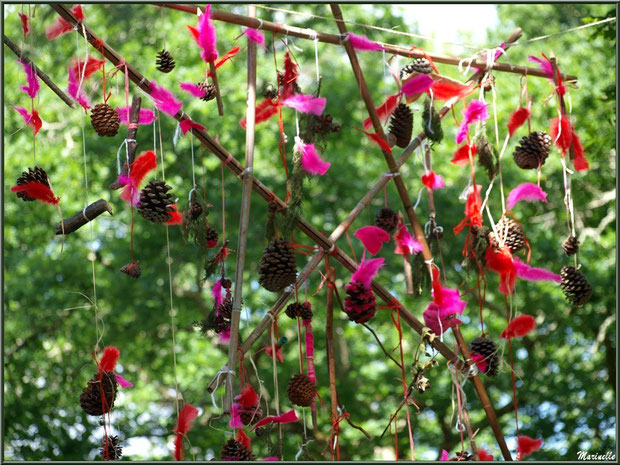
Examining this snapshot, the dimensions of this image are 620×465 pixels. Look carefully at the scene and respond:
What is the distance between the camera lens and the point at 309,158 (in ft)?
3.96

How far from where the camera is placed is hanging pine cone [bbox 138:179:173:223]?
1134mm

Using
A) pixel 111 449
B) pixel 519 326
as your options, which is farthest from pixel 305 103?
pixel 111 449

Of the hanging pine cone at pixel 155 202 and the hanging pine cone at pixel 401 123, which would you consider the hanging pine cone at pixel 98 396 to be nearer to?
the hanging pine cone at pixel 155 202

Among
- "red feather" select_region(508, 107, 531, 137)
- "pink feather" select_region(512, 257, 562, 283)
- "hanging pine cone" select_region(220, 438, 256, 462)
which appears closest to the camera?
"hanging pine cone" select_region(220, 438, 256, 462)

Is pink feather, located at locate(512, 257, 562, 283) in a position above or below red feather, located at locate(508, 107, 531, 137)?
below

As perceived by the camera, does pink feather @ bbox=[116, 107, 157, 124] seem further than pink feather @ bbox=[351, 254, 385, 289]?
Yes

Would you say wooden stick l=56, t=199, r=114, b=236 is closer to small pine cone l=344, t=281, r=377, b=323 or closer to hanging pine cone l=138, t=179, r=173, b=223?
hanging pine cone l=138, t=179, r=173, b=223

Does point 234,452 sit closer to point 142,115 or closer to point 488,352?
point 488,352

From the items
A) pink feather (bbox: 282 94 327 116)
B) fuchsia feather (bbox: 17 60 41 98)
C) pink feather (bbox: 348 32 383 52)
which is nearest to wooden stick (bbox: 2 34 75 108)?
fuchsia feather (bbox: 17 60 41 98)

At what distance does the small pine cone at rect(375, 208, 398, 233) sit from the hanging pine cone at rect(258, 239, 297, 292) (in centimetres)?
31

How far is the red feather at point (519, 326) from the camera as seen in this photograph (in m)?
1.22

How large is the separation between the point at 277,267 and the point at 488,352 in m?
0.38

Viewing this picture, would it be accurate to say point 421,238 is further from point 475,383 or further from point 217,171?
point 217,171

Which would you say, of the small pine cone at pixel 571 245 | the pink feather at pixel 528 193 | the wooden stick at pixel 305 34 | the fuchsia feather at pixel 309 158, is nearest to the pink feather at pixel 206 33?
the wooden stick at pixel 305 34
